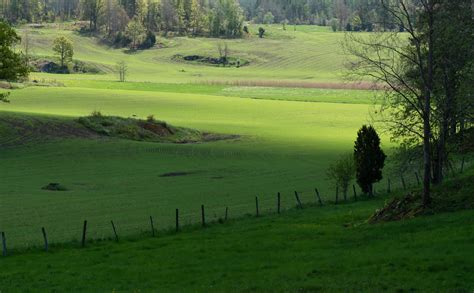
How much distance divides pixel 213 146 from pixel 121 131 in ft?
41.9

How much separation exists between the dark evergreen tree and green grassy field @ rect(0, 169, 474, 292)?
10.5 metres

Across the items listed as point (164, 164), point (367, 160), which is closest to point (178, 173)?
point (164, 164)

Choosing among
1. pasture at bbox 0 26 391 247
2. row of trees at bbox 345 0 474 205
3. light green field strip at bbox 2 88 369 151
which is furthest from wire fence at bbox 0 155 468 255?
light green field strip at bbox 2 88 369 151

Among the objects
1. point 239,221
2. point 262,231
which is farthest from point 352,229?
point 239,221

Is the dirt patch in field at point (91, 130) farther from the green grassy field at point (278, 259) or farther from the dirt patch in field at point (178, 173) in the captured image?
the green grassy field at point (278, 259)

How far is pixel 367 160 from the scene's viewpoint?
44.8 metres

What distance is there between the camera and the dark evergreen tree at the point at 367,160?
145ft

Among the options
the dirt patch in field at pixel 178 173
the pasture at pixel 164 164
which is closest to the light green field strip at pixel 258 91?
the pasture at pixel 164 164

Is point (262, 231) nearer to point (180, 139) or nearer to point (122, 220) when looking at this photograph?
point (122, 220)

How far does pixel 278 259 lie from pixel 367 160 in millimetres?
21636

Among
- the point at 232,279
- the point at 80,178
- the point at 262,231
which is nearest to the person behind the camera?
the point at 232,279

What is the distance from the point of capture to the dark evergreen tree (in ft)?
145

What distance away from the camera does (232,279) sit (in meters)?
21.7

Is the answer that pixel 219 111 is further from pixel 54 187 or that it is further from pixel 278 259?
pixel 278 259
